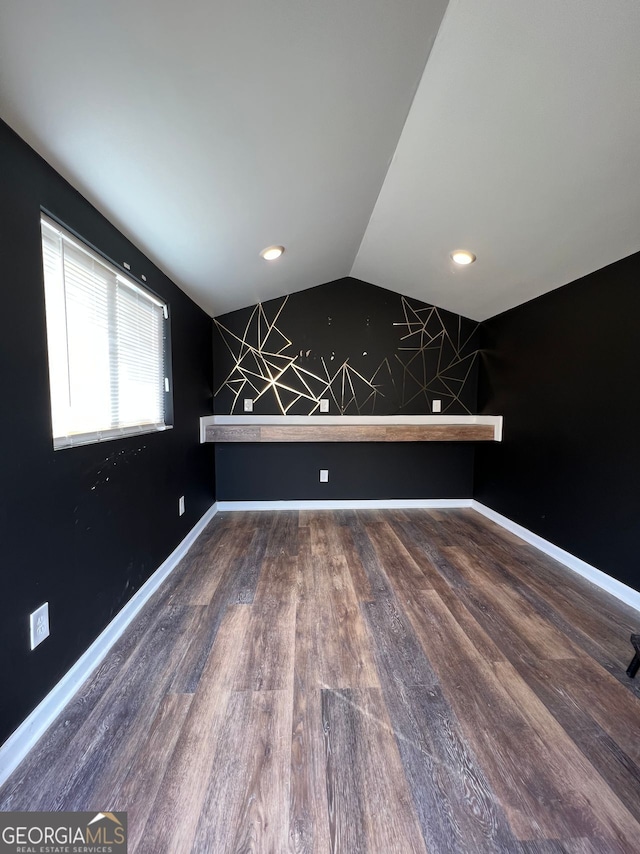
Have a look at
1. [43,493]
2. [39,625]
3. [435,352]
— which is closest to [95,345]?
[43,493]

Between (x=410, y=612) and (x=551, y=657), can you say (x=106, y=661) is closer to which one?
(x=410, y=612)

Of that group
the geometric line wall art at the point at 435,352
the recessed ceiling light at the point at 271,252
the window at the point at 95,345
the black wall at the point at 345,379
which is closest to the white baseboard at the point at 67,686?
the window at the point at 95,345

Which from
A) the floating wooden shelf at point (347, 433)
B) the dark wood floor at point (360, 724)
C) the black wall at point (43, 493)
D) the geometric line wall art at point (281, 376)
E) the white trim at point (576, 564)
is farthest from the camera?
the geometric line wall art at point (281, 376)

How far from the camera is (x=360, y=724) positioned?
→ 1278 mm

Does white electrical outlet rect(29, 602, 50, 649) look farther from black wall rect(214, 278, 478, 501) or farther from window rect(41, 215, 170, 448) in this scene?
black wall rect(214, 278, 478, 501)

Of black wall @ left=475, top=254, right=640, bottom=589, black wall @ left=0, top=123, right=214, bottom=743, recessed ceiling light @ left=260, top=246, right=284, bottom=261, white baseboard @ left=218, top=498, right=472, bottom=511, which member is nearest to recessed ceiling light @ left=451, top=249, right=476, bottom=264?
black wall @ left=475, top=254, right=640, bottom=589

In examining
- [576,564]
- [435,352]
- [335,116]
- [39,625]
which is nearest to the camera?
[39,625]

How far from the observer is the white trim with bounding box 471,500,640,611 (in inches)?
82.9

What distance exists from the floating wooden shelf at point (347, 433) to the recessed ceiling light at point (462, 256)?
154 cm

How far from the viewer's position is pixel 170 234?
6.43ft

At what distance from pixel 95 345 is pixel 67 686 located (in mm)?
1413

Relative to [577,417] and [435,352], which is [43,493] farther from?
[435,352]

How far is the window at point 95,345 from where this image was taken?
4.57 ft

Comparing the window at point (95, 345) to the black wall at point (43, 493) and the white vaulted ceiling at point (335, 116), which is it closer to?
the black wall at point (43, 493)
